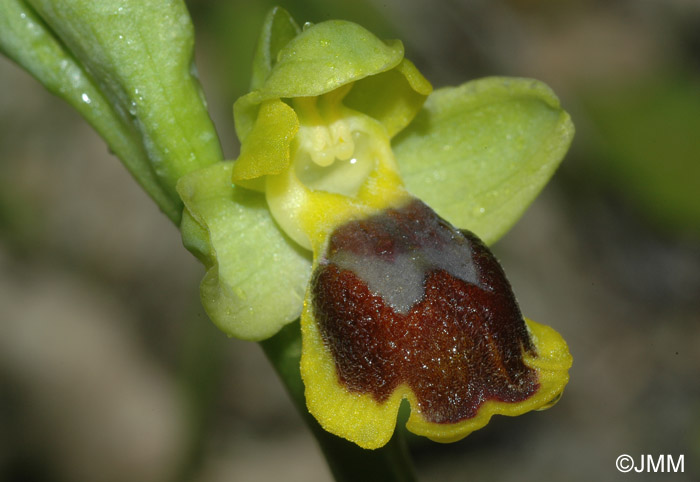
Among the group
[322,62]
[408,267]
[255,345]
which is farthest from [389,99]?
[255,345]

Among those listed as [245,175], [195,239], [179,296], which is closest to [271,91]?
[245,175]

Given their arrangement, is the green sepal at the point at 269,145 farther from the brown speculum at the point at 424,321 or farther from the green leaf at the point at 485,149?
the green leaf at the point at 485,149

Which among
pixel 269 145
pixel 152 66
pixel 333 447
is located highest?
pixel 152 66

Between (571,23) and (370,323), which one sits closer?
(370,323)

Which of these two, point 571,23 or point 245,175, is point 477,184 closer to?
point 245,175

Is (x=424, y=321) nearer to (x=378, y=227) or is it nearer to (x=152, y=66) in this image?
(x=378, y=227)

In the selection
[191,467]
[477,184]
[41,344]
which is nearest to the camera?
[477,184]

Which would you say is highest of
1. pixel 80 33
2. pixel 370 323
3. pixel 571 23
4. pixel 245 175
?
pixel 80 33

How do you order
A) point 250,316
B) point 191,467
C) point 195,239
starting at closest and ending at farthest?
point 195,239 < point 250,316 < point 191,467
